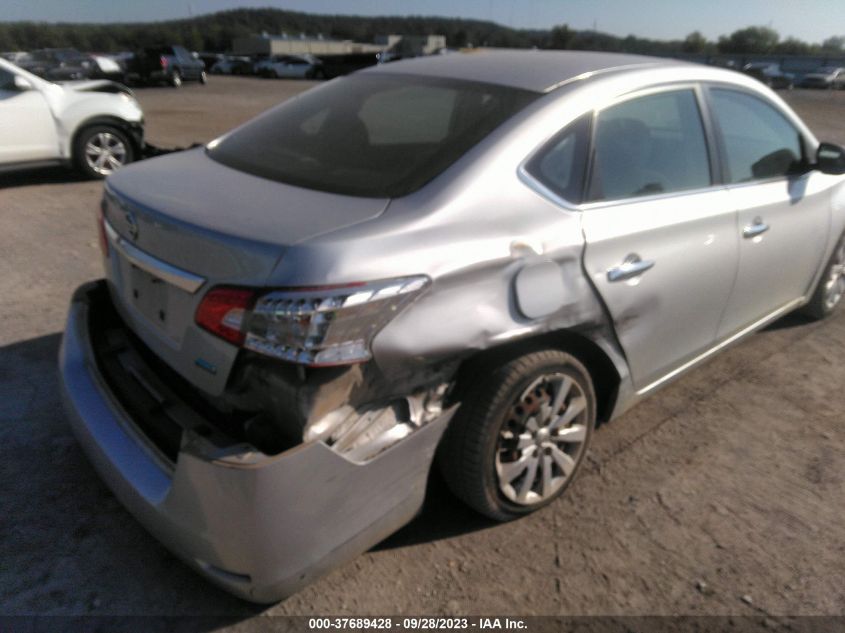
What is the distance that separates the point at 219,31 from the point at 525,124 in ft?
305

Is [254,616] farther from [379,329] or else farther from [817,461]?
[817,461]

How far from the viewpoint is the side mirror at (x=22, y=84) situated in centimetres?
749

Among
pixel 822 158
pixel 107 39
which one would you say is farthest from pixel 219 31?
pixel 822 158

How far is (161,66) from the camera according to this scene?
1151 inches

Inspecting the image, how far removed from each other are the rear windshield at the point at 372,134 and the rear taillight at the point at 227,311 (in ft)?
1.92

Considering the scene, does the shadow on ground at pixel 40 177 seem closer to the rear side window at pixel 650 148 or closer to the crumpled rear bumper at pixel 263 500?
the crumpled rear bumper at pixel 263 500

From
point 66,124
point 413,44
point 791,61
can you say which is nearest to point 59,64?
point 66,124

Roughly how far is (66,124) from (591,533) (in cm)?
747

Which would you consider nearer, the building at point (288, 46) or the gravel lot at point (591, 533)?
the gravel lot at point (591, 533)

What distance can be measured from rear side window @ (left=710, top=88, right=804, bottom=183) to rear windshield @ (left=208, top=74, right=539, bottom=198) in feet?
3.91

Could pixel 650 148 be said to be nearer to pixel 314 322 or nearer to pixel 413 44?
pixel 314 322

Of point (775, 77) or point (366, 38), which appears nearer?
point (775, 77)

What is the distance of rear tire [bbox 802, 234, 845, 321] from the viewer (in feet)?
14.1

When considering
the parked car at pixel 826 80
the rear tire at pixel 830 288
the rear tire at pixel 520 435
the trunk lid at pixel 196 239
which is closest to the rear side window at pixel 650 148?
the rear tire at pixel 520 435
